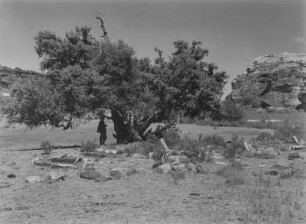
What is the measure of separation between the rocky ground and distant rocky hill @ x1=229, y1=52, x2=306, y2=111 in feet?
221

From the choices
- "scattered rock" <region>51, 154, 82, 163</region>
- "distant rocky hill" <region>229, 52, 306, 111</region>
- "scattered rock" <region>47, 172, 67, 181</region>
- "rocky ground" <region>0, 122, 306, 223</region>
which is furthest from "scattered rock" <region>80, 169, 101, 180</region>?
"distant rocky hill" <region>229, 52, 306, 111</region>

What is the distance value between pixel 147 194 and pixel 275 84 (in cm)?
7880

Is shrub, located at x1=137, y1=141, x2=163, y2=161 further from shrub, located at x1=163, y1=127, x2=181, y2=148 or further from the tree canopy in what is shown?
the tree canopy

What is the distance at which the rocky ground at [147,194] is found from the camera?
8.40 meters

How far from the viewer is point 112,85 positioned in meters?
22.9

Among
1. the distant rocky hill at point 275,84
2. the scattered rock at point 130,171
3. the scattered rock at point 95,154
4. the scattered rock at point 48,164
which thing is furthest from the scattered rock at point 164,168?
the distant rocky hill at point 275,84

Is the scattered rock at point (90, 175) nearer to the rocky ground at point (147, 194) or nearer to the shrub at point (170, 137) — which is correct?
the rocky ground at point (147, 194)

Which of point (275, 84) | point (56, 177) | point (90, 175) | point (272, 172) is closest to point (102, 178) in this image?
point (90, 175)

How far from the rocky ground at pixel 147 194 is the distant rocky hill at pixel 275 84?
67.2 meters

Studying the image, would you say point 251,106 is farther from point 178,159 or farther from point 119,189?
point 119,189

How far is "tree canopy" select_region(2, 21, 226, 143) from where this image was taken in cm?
2147

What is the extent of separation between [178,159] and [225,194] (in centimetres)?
611

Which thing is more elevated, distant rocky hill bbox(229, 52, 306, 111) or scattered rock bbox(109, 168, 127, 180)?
distant rocky hill bbox(229, 52, 306, 111)

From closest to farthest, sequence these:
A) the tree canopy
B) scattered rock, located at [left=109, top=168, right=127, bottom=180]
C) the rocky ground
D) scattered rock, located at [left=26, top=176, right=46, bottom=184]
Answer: the rocky ground
scattered rock, located at [left=26, top=176, right=46, bottom=184]
scattered rock, located at [left=109, top=168, right=127, bottom=180]
the tree canopy
